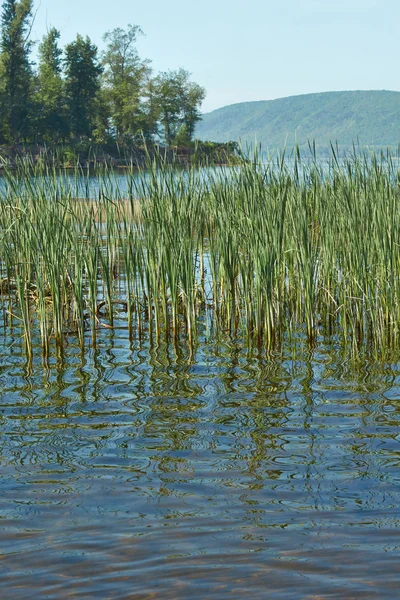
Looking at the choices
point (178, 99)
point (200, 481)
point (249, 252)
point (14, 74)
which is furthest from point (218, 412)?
point (178, 99)

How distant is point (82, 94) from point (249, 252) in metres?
69.6

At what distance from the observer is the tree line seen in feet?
208

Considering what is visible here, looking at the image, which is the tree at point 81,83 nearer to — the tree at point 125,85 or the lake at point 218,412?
the tree at point 125,85

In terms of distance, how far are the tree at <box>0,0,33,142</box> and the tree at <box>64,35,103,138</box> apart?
245 inches

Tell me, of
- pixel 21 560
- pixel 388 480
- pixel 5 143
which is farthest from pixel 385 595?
pixel 5 143

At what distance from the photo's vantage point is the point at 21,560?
9.46 feet

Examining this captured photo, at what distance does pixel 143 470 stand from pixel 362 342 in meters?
2.84

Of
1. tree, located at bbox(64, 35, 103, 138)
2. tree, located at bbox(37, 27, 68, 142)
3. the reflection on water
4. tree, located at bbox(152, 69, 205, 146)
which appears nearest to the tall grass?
the reflection on water

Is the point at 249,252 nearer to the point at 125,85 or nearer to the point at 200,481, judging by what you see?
the point at 200,481

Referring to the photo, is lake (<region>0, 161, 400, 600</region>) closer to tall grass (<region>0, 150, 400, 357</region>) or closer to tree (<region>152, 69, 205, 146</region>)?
tall grass (<region>0, 150, 400, 357</region>)

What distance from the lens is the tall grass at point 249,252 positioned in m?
5.54

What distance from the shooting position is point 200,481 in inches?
141

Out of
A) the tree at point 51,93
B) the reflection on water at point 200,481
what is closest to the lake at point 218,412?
the reflection on water at point 200,481

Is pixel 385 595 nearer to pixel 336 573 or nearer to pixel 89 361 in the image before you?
pixel 336 573
